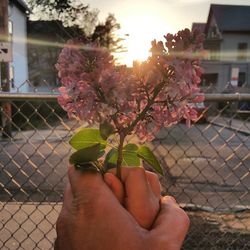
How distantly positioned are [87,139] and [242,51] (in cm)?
5573

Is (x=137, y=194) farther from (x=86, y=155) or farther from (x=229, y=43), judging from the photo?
(x=229, y=43)

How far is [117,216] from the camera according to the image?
2.87 feet

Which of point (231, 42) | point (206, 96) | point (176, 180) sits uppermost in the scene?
point (206, 96)

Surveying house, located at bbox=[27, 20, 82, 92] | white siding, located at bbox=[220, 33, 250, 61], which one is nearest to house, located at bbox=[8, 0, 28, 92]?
house, located at bbox=[27, 20, 82, 92]

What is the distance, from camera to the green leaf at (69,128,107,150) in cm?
105

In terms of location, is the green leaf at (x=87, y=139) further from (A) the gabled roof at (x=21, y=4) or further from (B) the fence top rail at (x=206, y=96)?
(A) the gabled roof at (x=21, y=4)

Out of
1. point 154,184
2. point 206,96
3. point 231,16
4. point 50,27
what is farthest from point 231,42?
point 154,184

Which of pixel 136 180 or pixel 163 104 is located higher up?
pixel 163 104

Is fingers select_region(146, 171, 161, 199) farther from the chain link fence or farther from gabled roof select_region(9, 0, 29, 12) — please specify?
gabled roof select_region(9, 0, 29, 12)

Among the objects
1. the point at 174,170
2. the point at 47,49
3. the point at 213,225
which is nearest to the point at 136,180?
the point at 213,225

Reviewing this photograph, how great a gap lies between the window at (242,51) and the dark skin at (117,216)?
54.9m

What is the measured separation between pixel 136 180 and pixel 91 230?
140 millimetres

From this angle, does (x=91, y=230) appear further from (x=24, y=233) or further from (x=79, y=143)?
(x=24, y=233)

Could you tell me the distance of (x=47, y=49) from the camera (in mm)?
41750
